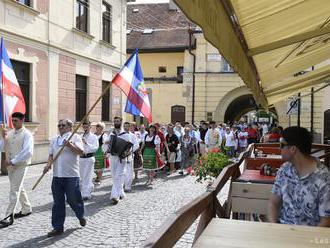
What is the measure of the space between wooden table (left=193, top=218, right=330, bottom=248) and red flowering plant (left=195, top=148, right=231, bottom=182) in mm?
4966

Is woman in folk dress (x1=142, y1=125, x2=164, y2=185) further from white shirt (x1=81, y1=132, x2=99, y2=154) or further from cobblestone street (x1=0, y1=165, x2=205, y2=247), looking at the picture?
white shirt (x1=81, y1=132, x2=99, y2=154)

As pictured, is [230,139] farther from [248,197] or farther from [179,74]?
[248,197]

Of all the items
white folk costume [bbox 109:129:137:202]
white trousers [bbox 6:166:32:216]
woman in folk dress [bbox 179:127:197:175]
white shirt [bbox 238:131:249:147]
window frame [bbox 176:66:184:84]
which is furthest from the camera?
window frame [bbox 176:66:184:84]

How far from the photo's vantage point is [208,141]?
18031 millimetres

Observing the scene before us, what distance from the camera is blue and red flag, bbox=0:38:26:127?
Answer: 732 cm

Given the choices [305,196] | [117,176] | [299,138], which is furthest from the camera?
[117,176]

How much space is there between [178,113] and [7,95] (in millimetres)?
25435

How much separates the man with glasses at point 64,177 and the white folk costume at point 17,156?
49 centimetres

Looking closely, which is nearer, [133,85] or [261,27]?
[261,27]

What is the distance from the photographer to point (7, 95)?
7488 millimetres

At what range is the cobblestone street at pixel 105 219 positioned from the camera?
6020 mm

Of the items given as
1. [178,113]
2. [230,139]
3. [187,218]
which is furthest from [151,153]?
[178,113]

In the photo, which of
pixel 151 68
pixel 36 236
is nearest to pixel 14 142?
pixel 36 236

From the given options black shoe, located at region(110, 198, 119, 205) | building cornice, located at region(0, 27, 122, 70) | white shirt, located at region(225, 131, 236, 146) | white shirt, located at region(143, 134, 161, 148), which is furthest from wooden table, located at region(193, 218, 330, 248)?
white shirt, located at region(225, 131, 236, 146)
